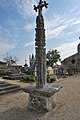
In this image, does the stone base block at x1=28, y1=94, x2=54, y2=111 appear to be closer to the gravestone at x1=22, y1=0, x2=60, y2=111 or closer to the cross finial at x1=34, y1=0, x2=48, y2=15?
the gravestone at x1=22, y1=0, x2=60, y2=111

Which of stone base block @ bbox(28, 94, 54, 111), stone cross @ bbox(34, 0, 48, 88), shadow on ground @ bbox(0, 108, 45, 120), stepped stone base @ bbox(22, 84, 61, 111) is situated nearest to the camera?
shadow on ground @ bbox(0, 108, 45, 120)

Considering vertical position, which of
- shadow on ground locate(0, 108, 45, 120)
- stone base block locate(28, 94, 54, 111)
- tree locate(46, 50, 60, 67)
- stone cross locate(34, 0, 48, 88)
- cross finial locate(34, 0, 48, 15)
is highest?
tree locate(46, 50, 60, 67)

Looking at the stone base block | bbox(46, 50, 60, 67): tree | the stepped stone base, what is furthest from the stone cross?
bbox(46, 50, 60, 67): tree

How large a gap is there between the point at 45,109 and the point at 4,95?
15.6 feet

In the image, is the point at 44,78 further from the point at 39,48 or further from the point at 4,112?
the point at 4,112

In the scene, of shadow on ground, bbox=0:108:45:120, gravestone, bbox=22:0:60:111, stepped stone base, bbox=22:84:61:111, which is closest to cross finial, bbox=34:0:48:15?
gravestone, bbox=22:0:60:111

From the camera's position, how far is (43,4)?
659 centimetres

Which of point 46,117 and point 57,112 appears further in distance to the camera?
point 57,112

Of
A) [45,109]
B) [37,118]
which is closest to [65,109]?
[45,109]

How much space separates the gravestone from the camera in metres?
6.14

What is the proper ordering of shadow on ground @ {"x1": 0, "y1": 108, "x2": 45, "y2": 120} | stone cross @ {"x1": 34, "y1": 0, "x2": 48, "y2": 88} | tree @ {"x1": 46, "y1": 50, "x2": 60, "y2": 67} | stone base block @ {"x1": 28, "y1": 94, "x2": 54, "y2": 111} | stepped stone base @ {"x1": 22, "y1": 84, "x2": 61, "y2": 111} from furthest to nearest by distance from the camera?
tree @ {"x1": 46, "y1": 50, "x2": 60, "y2": 67}, stone cross @ {"x1": 34, "y1": 0, "x2": 48, "y2": 88}, stone base block @ {"x1": 28, "y1": 94, "x2": 54, "y2": 111}, stepped stone base @ {"x1": 22, "y1": 84, "x2": 61, "y2": 111}, shadow on ground @ {"x1": 0, "y1": 108, "x2": 45, "y2": 120}

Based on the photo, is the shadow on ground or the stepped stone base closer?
the shadow on ground

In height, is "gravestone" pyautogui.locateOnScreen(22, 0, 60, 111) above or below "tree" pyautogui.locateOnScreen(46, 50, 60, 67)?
below

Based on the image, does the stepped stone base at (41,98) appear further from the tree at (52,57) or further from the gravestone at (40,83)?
the tree at (52,57)
